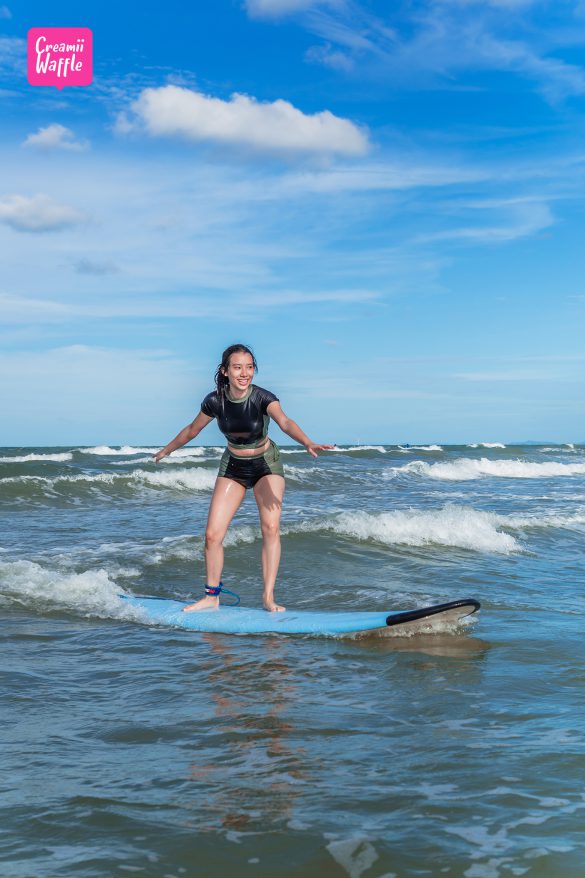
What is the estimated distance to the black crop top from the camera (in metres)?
6.48

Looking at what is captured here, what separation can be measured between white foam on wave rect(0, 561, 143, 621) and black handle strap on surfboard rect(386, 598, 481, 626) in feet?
7.40

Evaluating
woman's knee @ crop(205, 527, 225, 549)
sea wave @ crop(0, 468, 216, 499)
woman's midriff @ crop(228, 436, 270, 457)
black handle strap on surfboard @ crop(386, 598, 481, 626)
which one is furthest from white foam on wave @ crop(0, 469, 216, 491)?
black handle strap on surfboard @ crop(386, 598, 481, 626)

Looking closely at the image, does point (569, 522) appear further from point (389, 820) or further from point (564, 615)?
point (389, 820)

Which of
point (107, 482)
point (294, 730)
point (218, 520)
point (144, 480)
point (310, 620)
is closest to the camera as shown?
point (294, 730)

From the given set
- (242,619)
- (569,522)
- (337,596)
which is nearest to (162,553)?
(337,596)

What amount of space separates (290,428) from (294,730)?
2887mm

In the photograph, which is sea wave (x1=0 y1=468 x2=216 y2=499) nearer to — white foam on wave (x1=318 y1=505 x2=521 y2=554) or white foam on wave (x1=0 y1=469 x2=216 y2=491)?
white foam on wave (x1=0 y1=469 x2=216 y2=491)

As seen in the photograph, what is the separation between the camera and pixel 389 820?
2.85 metres

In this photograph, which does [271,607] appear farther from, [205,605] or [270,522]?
[270,522]

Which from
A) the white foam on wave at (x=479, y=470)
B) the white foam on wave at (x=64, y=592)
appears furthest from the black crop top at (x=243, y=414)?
the white foam on wave at (x=479, y=470)

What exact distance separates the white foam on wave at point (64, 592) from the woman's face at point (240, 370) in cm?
219

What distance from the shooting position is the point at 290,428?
20.8 feet

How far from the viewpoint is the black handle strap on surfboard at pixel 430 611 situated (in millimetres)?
5758

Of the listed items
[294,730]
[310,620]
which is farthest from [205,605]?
[294,730]
